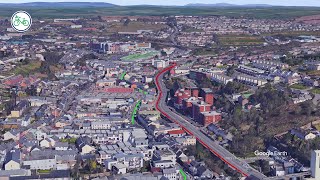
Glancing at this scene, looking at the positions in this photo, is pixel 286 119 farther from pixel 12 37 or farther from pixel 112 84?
pixel 12 37

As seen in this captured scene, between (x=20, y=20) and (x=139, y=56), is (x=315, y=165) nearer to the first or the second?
(x=20, y=20)

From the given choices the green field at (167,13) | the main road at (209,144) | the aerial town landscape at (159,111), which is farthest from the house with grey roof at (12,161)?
the green field at (167,13)

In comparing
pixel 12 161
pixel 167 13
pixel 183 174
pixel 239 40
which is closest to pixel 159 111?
pixel 183 174

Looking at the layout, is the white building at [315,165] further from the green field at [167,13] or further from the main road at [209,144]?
the green field at [167,13]

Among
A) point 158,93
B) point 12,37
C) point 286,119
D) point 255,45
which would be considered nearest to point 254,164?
point 286,119

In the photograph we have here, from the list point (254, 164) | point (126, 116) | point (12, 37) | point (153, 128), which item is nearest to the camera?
point (254, 164)

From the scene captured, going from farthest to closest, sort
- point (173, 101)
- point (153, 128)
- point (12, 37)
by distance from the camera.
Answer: point (12, 37) < point (173, 101) < point (153, 128)

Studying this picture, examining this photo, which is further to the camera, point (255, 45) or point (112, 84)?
point (255, 45)
